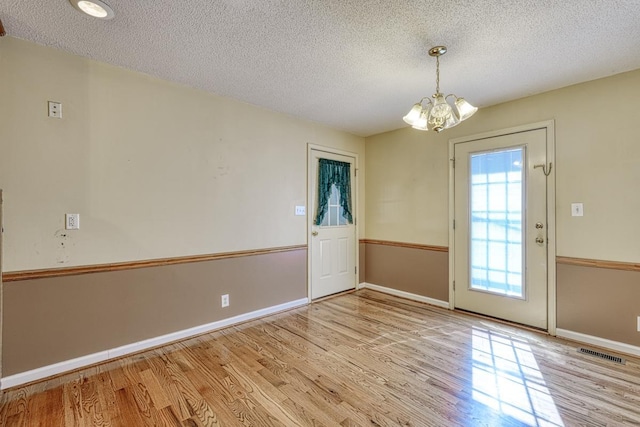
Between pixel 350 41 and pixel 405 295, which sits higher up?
pixel 350 41

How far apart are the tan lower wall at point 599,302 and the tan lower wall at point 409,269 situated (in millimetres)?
1133

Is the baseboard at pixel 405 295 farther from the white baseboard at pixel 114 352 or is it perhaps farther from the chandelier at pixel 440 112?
the chandelier at pixel 440 112

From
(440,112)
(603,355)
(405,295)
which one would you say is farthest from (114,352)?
(603,355)

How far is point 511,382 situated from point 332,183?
2865mm

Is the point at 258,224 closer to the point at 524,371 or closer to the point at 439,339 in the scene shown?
the point at 439,339

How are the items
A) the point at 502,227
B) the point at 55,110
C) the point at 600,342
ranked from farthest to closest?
the point at 502,227 < the point at 600,342 < the point at 55,110

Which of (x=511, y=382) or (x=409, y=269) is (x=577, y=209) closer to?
(x=511, y=382)

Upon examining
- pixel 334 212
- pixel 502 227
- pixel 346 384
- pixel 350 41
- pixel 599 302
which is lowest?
pixel 346 384

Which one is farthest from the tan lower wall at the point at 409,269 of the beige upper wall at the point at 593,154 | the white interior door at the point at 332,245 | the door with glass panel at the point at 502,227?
the beige upper wall at the point at 593,154

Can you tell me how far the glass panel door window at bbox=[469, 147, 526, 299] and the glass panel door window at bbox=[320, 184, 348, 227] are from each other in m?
1.70

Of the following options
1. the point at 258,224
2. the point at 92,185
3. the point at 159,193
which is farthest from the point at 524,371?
the point at 92,185

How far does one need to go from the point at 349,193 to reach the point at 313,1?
291cm

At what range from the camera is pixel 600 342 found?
2586mm

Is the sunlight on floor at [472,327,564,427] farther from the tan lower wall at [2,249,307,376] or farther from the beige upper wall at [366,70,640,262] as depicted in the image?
the tan lower wall at [2,249,307,376]
